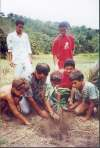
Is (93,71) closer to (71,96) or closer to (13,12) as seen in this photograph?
(71,96)

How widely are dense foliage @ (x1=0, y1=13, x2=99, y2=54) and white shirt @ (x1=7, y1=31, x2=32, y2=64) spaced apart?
54 millimetres

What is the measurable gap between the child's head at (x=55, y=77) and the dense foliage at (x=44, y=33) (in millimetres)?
247

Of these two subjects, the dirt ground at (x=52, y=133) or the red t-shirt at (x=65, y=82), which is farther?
the red t-shirt at (x=65, y=82)

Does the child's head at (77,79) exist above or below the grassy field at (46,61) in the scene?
below

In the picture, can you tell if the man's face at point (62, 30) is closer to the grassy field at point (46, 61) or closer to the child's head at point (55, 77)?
the grassy field at point (46, 61)

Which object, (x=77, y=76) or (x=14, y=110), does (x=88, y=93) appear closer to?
(x=77, y=76)

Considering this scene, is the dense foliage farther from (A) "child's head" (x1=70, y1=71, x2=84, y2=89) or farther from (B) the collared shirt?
(A) "child's head" (x1=70, y1=71, x2=84, y2=89)

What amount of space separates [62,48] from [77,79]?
36 centimetres

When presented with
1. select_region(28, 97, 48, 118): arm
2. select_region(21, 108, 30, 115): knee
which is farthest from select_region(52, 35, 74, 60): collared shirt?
select_region(21, 108, 30, 115): knee

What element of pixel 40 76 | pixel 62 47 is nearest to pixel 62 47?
pixel 62 47

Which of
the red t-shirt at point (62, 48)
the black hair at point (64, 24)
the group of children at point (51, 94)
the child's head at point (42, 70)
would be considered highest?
the black hair at point (64, 24)

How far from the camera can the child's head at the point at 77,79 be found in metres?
3.51

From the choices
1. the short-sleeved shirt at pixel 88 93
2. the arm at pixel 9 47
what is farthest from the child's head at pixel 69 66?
the arm at pixel 9 47

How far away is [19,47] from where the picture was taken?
3.59 metres
